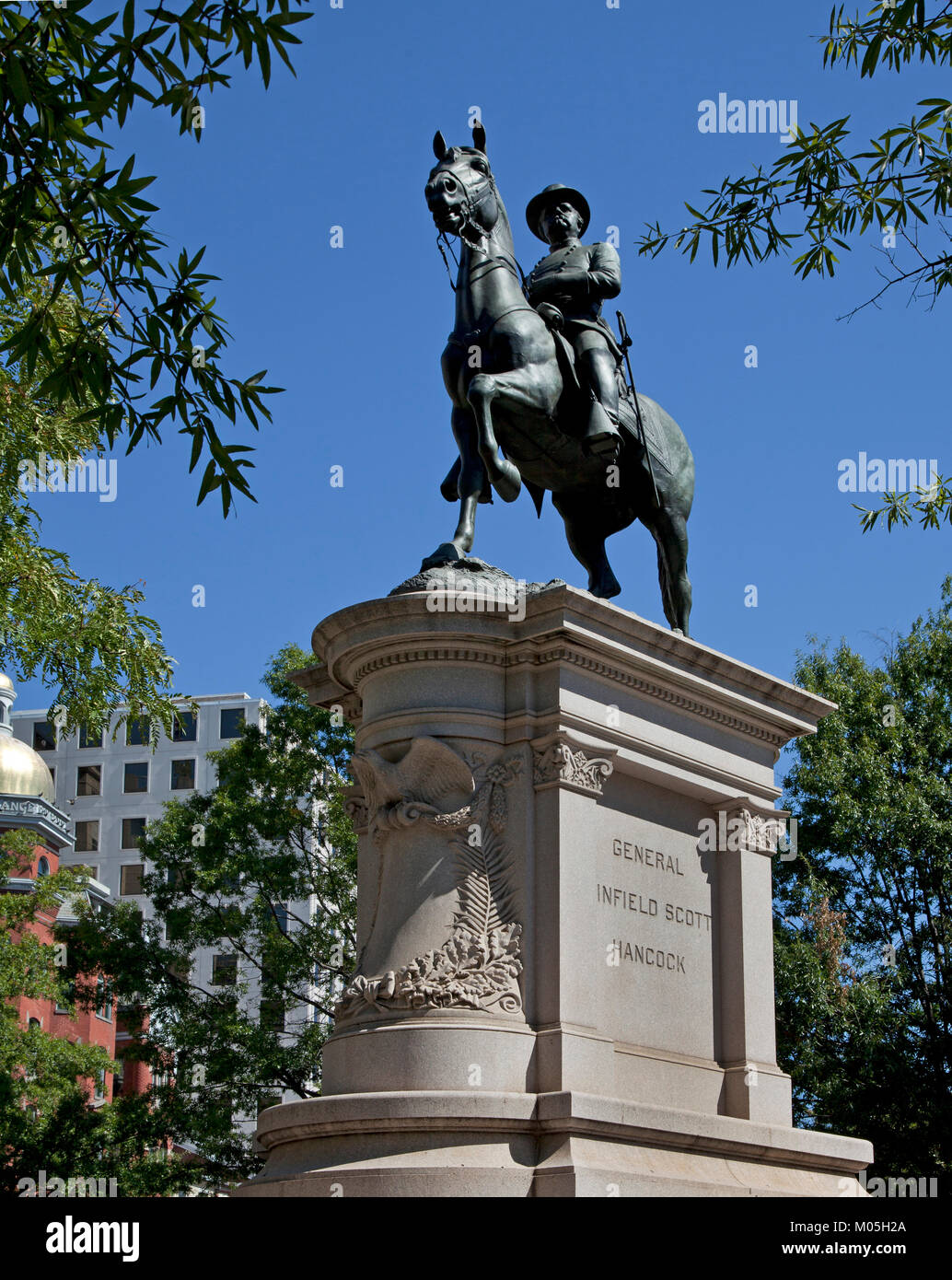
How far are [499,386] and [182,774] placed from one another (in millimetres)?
97310

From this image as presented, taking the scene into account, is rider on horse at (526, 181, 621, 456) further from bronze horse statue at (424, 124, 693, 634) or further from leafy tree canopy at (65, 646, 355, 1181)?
leafy tree canopy at (65, 646, 355, 1181)

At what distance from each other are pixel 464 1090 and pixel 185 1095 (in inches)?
894

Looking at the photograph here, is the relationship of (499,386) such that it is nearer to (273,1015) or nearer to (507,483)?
(507,483)

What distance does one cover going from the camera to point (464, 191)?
44.3 ft

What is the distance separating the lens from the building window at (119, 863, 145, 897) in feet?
343

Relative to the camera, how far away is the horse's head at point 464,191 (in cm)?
1338

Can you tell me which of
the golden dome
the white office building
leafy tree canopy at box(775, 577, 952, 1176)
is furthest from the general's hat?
the white office building

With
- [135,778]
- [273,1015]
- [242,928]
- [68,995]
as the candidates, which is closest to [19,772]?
[135,778]

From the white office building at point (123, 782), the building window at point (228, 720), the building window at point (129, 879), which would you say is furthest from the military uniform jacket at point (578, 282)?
the building window at point (129, 879)

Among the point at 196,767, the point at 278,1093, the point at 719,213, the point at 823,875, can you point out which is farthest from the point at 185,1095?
the point at 196,767

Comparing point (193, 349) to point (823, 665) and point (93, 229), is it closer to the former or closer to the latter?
point (93, 229)

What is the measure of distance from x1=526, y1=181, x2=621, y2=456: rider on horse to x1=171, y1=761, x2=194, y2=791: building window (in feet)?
308

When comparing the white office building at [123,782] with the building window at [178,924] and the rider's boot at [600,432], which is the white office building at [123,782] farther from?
the rider's boot at [600,432]

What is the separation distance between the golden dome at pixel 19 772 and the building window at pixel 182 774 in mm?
28862
